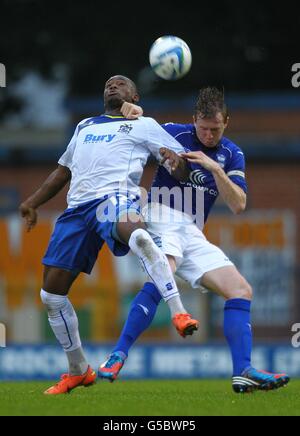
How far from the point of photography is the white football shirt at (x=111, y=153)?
8.40 meters

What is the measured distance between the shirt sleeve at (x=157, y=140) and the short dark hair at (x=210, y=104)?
0.29m

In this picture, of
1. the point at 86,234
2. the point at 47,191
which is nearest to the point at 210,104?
the point at 86,234

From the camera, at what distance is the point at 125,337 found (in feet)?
27.8

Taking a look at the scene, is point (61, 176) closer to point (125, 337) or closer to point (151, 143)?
point (151, 143)

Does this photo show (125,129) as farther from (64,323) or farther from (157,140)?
(64,323)

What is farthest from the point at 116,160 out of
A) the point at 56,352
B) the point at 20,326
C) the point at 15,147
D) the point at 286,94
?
the point at 286,94

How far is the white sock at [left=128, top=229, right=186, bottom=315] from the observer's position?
7.94 metres

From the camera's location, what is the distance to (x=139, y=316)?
8539 millimetres

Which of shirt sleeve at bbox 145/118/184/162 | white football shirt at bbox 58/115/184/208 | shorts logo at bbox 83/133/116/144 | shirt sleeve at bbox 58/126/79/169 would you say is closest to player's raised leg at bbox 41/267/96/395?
white football shirt at bbox 58/115/184/208

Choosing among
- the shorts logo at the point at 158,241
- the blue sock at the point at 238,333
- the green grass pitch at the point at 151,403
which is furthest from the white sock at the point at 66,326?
the blue sock at the point at 238,333

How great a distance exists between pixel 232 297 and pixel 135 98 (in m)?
1.68

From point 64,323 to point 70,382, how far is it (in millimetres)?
434

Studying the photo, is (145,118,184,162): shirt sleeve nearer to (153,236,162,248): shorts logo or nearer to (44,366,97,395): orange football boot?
(153,236,162,248): shorts logo

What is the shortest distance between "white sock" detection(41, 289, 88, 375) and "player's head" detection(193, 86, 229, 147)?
1.57 metres
